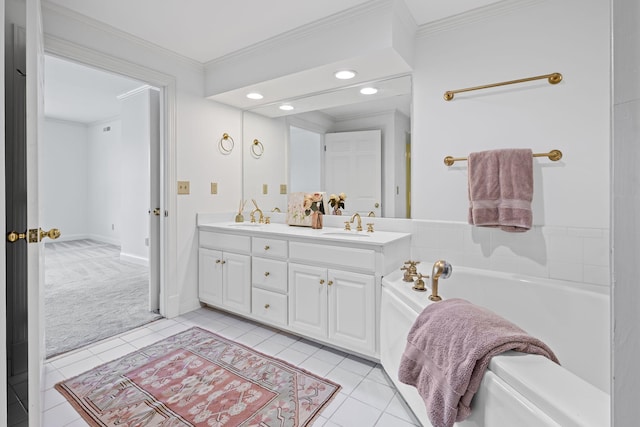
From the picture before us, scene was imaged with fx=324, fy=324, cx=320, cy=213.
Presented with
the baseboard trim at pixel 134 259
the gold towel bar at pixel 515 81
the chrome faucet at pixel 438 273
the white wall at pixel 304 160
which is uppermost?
the gold towel bar at pixel 515 81

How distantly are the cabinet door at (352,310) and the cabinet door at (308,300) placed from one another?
0.20 feet

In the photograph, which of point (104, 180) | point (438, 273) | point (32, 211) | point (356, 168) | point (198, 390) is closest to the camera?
point (32, 211)

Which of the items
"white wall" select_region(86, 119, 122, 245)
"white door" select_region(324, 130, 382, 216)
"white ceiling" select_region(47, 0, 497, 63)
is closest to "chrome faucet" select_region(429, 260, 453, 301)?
"white door" select_region(324, 130, 382, 216)

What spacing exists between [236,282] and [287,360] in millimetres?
835

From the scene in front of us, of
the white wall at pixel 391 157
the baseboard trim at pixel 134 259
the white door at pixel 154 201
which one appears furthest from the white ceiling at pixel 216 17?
the baseboard trim at pixel 134 259

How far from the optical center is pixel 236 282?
A: 264cm

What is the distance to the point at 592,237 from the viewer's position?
1.79 metres

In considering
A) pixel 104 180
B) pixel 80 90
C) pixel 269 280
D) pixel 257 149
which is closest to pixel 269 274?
pixel 269 280

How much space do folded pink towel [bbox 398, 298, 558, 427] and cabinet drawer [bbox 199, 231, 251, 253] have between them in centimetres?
163

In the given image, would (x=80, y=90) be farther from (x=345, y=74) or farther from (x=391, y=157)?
(x=391, y=157)

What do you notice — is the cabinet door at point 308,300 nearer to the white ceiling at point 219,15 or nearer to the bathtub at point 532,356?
the bathtub at point 532,356

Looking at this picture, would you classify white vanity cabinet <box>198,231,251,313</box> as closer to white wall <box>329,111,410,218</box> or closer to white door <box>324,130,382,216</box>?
white door <box>324,130,382,216</box>

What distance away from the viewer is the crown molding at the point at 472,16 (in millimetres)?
1950
